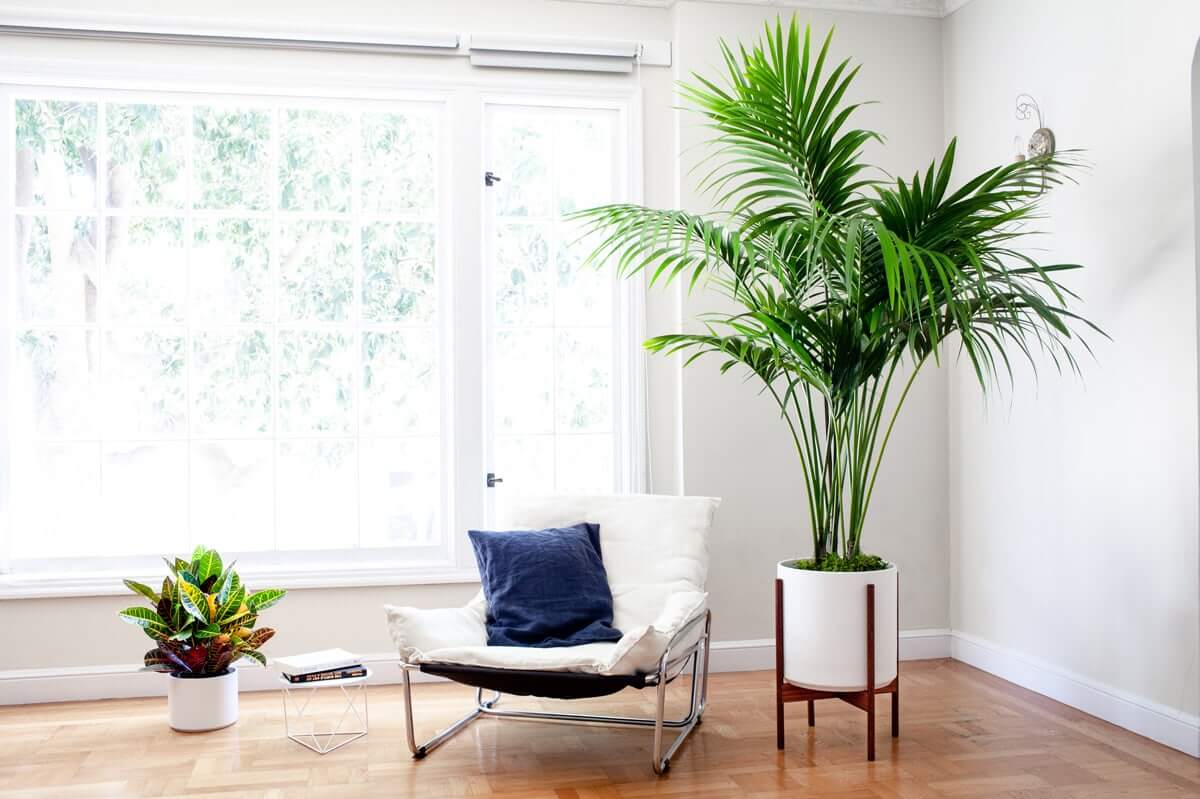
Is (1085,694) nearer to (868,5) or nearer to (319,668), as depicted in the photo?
(319,668)

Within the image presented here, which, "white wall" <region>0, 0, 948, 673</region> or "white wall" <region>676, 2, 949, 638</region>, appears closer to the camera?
"white wall" <region>0, 0, 948, 673</region>

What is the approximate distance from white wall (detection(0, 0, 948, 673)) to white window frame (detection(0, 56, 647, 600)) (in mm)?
52

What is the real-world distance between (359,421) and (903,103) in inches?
104

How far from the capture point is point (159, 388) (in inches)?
161

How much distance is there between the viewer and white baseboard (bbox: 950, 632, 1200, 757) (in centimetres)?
322

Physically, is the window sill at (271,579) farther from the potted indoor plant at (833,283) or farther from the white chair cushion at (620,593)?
the potted indoor plant at (833,283)

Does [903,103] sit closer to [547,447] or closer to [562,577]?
[547,447]

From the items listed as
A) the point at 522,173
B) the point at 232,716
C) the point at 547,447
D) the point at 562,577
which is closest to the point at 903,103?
the point at 522,173

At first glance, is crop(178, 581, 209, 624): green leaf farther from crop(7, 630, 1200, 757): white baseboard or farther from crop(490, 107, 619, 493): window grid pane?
crop(490, 107, 619, 493): window grid pane

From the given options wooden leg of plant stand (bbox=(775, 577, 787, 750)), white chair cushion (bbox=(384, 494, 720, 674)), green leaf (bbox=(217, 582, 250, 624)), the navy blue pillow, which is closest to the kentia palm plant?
wooden leg of plant stand (bbox=(775, 577, 787, 750))

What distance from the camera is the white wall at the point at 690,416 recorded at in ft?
13.0

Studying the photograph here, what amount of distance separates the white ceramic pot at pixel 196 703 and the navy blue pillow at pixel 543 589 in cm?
95

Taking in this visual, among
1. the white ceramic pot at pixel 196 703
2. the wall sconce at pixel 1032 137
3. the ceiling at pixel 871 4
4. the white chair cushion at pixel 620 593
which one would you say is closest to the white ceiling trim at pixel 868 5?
the ceiling at pixel 871 4

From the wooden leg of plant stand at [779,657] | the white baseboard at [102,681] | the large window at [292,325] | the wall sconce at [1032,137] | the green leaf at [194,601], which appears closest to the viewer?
the wooden leg of plant stand at [779,657]
